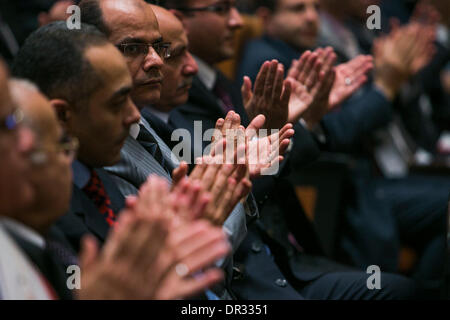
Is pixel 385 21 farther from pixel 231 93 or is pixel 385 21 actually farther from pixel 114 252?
pixel 114 252

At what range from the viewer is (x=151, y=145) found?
1340 mm

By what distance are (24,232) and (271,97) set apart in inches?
33.9

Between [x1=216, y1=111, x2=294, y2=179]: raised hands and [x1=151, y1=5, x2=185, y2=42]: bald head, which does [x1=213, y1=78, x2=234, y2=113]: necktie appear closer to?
[x1=151, y1=5, x2=185, y2=42]: bald head

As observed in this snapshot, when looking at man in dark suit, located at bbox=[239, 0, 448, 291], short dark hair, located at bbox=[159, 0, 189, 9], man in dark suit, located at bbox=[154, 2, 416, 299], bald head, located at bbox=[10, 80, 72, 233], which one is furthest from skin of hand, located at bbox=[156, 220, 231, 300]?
man in dark suit, located at bbox=[239, 0, 448, 291]

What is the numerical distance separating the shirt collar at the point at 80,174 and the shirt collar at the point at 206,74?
Result: 0.82 metres

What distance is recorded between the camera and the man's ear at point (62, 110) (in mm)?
1042

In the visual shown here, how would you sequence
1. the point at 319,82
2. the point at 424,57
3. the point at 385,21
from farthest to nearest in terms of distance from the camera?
the point at 385,21 < the point at 424,57 < the point at 319,82

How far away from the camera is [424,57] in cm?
288

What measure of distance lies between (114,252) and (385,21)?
307 cm

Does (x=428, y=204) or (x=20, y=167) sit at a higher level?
(x=20, y=167)

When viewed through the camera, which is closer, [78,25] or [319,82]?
[78,25]

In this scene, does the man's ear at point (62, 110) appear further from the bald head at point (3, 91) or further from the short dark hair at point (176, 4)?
the short dark hair at point (176, 4)

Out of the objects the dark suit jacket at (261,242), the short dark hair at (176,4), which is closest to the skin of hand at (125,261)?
the dark suit jacket at (261,242)
